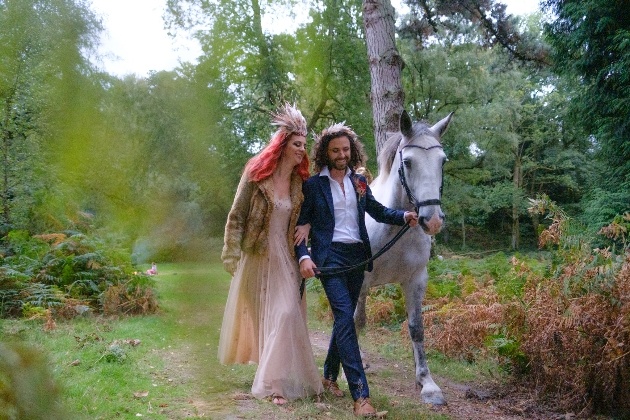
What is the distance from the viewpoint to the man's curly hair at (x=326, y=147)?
3.79 meters

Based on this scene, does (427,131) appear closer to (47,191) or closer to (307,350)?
(307,350)

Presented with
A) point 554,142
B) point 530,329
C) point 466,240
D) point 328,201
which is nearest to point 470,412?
point 530,329

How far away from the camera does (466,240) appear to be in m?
24.4

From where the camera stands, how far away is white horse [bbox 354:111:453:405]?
3.71 metres

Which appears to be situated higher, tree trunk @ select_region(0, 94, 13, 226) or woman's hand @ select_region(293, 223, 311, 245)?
tree trunk @ select_region(0, 94, 13, 226)

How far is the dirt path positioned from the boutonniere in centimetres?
152

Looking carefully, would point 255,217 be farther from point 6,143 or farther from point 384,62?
point 384,62

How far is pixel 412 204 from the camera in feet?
13.2

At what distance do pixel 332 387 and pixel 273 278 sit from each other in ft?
3.23

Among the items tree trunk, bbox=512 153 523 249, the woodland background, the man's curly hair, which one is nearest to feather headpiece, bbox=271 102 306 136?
the woodland background

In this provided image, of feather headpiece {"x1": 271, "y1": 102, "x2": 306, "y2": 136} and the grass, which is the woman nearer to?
feather headpiece {"x1": 271, "y1": 102, "x2": 306, "y2": 136}

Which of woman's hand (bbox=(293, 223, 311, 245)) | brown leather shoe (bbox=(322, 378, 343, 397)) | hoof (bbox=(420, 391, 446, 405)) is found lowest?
hoof (bbox=(420, 391, 446, 405))

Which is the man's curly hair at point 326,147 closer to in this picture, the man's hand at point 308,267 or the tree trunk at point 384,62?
the man's hand at point 308,267

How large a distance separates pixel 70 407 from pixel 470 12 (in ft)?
29.5
